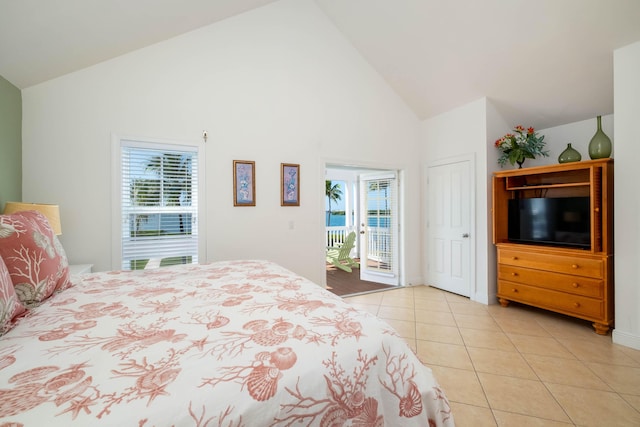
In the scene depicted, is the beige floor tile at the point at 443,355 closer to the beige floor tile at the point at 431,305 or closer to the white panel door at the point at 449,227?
the beige floor tile at the point at 431,305

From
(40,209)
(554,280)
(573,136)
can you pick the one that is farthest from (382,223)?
(40,209)

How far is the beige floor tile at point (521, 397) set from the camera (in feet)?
5.58

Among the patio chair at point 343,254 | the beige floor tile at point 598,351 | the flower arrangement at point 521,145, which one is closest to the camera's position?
the beige floor tile at point 598,351

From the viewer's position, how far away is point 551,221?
317 centimetres

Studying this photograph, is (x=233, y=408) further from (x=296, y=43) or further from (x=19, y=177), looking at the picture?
(x=296, y=43)

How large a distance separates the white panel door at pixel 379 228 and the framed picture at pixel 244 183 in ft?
7.61

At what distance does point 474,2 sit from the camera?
9.13 ft

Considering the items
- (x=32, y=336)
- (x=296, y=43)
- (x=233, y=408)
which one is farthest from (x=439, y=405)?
(x=296, y=43)

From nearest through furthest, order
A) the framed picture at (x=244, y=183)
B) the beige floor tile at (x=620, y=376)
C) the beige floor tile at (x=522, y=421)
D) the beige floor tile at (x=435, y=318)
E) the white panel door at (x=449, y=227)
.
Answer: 1. the beige floor tile at (x=522, y=421)
2. the beige floor tile at (x=620, y=376)
3. the beige floor tile at (x=435, y=318)
4. the framed picture at (x=244, y=183)
5. the white panel door at (x=449, y=227)

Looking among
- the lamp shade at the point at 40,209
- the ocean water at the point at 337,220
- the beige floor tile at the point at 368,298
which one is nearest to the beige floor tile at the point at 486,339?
the beige floor tile at the point at 368,298

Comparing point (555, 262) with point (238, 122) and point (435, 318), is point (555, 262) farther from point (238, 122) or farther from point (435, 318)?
point (238, 122)

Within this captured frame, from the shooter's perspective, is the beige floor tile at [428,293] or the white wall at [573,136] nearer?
the white wall at [573,136]

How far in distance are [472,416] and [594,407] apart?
784mm

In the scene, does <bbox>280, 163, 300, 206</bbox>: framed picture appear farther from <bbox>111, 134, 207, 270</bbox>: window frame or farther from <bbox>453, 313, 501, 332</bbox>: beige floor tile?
<bbox>453, 313, 501, 332</bbox>: beige floor tile
